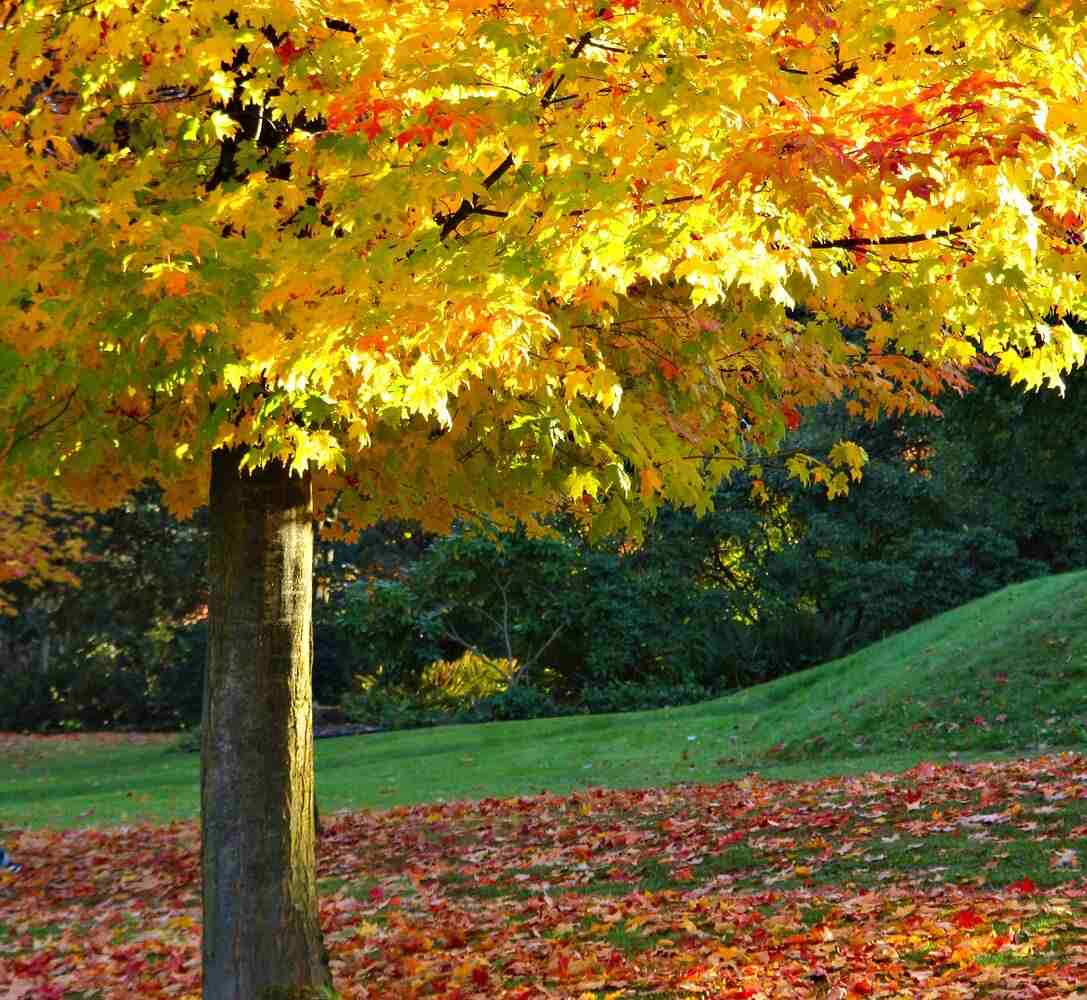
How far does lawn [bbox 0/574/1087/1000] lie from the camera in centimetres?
659

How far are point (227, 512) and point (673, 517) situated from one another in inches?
763

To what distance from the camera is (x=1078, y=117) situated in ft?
15.9

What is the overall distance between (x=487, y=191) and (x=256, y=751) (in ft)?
9.39

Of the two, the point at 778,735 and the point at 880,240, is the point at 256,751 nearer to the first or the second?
the point at 880,240

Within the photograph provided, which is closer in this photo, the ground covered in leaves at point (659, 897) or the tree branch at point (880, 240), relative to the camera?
the tree branch at point (880, 240)

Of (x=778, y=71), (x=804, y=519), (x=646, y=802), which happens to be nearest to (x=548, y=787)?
(x=646, y=802)

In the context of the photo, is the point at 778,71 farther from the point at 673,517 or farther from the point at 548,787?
the point at 673,517

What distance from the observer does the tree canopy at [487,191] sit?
16.3ft

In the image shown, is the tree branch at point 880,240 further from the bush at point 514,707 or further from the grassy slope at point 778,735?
the bush at point 514,707

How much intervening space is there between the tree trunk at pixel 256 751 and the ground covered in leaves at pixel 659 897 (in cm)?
80

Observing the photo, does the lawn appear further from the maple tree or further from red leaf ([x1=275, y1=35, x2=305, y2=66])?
red leaf ([x1=275, y1=35, x2=305, y2=66])

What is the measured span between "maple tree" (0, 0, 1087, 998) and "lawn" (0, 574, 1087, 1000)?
5.40ft

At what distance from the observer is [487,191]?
558 cm

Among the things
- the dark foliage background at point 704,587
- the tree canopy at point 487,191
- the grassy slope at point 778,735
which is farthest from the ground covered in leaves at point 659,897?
the dark foliage background at point 704,587
